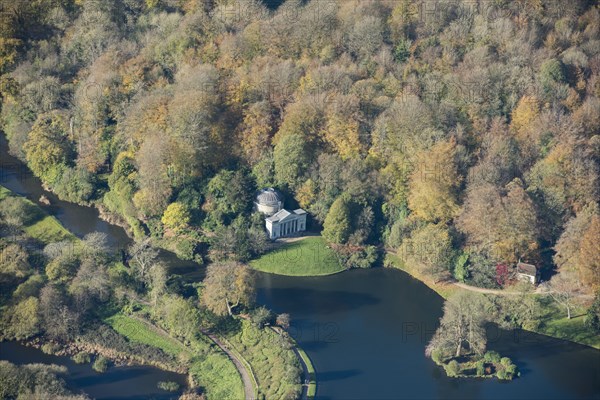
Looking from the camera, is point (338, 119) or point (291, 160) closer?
point (291, 160)

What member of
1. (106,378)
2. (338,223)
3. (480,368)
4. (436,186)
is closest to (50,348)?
(106,378)

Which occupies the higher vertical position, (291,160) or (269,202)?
(291,160)

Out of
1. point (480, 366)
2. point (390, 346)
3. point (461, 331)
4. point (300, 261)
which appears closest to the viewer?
point (480, 366)

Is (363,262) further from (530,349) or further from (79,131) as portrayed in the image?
(79,131)

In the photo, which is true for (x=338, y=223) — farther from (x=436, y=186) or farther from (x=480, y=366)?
(x=480, y=366)

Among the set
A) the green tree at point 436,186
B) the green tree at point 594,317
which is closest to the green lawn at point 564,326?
the green tree at point 594,317

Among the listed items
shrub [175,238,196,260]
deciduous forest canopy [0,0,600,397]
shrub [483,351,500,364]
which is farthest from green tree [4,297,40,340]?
shrub [483,351,500,364]
